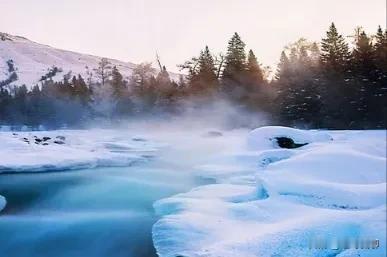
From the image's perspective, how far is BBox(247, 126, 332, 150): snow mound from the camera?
1981 mm

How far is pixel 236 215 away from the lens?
9.00ft

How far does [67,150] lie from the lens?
586cm

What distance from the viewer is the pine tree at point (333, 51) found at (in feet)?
6.70

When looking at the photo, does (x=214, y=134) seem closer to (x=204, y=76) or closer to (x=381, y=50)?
(x=204, y=76)

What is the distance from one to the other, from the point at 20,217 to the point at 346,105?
3.17m

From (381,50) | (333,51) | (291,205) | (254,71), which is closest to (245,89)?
(254,71)

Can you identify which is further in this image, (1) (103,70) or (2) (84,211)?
(2) (84,211)

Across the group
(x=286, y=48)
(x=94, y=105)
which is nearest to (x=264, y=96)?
(x=286, y=48)

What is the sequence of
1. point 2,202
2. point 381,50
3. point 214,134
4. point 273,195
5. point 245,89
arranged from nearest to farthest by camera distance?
point 381,50, point 273,195, point 245,89, point 214,134, point 2,202

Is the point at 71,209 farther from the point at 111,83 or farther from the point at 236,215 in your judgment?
the point at 236,215

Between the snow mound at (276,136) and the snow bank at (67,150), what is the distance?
1149 mm

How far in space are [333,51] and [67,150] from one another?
15.1 ft

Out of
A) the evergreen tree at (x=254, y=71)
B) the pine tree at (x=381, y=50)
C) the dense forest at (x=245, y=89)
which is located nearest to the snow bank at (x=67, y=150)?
the dense forest at (x=245, y=89)

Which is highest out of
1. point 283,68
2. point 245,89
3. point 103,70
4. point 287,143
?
point 103,70
